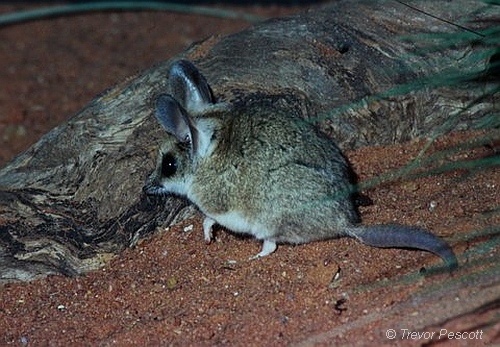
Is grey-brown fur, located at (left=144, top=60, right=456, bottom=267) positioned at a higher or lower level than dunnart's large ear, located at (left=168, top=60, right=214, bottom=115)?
lower

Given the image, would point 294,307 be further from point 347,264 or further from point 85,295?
point 85,295

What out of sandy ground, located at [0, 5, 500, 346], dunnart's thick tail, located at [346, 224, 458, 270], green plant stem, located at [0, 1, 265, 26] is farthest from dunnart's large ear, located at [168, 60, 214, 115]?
green plant stem, located at [0, 1, 265, 26]

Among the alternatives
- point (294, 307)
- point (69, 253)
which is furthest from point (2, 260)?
point (294, 307)

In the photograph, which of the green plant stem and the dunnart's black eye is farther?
the green plant stem

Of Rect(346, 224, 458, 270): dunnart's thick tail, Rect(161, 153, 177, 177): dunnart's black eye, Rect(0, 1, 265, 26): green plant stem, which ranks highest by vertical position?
Rect(161, 153, 177, 177): dunnart's black eye

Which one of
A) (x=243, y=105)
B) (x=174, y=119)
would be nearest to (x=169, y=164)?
(x=174, y=119)

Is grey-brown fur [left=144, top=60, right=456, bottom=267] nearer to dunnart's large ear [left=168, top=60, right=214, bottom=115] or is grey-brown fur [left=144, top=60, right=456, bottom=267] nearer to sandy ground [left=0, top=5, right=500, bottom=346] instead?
dunnart's large ear [left=168, top=60, right=214, bottom=115]

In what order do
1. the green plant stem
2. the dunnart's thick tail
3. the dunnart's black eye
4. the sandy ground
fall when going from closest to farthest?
the sandy ground, the dunnart's thick tail, the dunnart's black eye, the green plant stem
